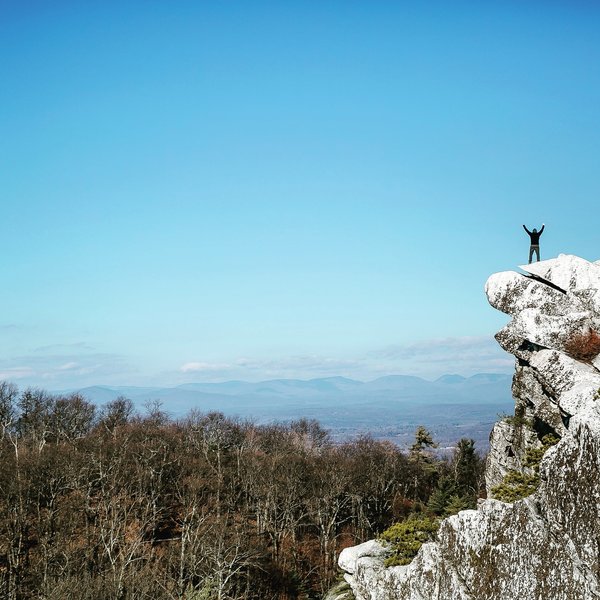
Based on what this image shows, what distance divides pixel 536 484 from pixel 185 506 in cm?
5051

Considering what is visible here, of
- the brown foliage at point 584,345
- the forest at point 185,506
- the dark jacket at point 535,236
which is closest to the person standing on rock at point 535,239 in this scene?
the dark jacket at point 535,236

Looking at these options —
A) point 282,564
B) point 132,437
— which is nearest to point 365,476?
point 282,564

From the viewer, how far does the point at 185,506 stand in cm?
6438

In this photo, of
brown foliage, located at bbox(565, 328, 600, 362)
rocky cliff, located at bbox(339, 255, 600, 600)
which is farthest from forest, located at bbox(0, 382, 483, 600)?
brown foliage, located at bbox(565, 328, 600, 362)

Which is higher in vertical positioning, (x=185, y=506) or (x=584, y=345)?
(x=584, y=345)

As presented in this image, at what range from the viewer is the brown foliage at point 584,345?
23.9 metres

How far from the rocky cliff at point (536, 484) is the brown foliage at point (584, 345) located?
4 centimetres

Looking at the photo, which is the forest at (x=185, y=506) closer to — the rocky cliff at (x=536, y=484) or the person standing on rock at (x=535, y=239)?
the rocky cliff at (x=536, y=484)

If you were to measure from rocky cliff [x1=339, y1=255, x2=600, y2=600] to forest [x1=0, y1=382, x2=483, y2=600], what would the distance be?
6.85 m

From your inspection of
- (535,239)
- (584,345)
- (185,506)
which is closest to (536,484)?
(584,345)

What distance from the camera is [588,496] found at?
16.2 meters

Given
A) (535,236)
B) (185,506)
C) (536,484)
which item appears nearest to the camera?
(536,484)

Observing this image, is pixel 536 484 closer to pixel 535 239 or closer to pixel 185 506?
pixel 535 239

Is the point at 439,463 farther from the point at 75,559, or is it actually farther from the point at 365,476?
the point at 75,559
